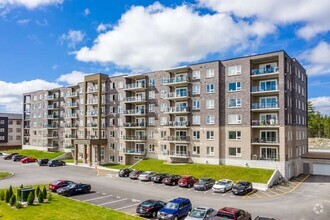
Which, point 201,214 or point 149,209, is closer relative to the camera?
point 201,214

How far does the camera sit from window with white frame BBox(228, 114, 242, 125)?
43938mm

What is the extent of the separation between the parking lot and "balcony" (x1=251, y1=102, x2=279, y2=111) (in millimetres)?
11540

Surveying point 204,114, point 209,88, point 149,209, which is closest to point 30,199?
point 149,209

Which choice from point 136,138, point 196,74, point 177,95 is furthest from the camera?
point 136,138

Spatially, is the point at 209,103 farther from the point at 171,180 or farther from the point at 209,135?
the point at 171,180

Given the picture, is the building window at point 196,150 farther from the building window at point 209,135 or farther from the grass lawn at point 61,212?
the grass lawn at point 61,212

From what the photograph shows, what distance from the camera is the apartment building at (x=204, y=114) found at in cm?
4197

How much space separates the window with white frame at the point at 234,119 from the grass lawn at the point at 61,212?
26.2 meters

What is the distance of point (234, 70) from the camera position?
45.0m

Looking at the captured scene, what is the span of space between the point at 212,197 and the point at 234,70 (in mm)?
22168

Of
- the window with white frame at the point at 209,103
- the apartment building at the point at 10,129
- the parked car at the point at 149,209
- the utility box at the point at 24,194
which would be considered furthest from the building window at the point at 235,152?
the apartment building at the point at 10,129

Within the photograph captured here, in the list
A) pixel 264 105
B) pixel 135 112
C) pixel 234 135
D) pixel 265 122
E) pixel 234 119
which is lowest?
pixel 234 135

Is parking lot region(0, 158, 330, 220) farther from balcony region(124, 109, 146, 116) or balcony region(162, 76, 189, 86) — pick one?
balcony region(162, 76, 189, 86)

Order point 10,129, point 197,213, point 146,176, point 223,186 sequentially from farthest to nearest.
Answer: point 10,129 → point 146,176 → point 223,186 → point 197,213
